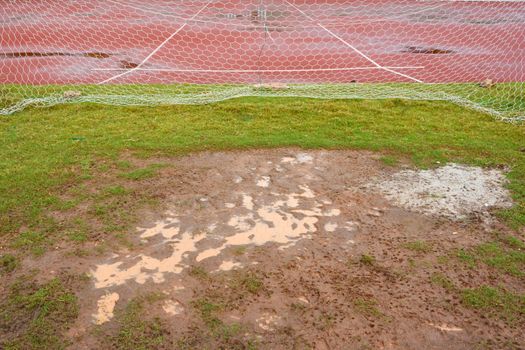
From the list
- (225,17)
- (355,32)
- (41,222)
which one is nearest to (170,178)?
(41,222)

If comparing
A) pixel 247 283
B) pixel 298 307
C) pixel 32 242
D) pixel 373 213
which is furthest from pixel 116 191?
pixel 373 213

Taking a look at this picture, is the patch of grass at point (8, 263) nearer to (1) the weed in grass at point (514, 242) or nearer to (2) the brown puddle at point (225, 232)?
(2) the brown puddle at point (225, 232)

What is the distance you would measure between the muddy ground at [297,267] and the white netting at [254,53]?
2.96m

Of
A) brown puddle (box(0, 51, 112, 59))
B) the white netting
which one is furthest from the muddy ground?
brown puddle (box(0, 51, 112, 59))

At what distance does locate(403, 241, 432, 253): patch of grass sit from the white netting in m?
3.71

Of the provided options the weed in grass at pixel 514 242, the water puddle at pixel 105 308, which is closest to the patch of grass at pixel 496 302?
the weed in grass at pixel 514 242

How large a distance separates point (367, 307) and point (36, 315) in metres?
2.07

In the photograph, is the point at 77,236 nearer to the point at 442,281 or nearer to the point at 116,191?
the point at 116,191

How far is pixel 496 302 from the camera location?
3229mm

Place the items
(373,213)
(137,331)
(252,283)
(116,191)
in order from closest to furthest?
(137,331) < (252,283) < (373,213) < (116,191)

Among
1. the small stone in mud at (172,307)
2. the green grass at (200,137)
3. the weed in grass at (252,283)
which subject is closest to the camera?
the small stone in mud at (172,307)

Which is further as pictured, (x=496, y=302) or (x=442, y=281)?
(x=442, y=281)

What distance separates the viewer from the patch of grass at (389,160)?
522cm

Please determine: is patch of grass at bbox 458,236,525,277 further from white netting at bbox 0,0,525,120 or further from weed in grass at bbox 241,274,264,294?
white netting at bbox 0,0,525,120
